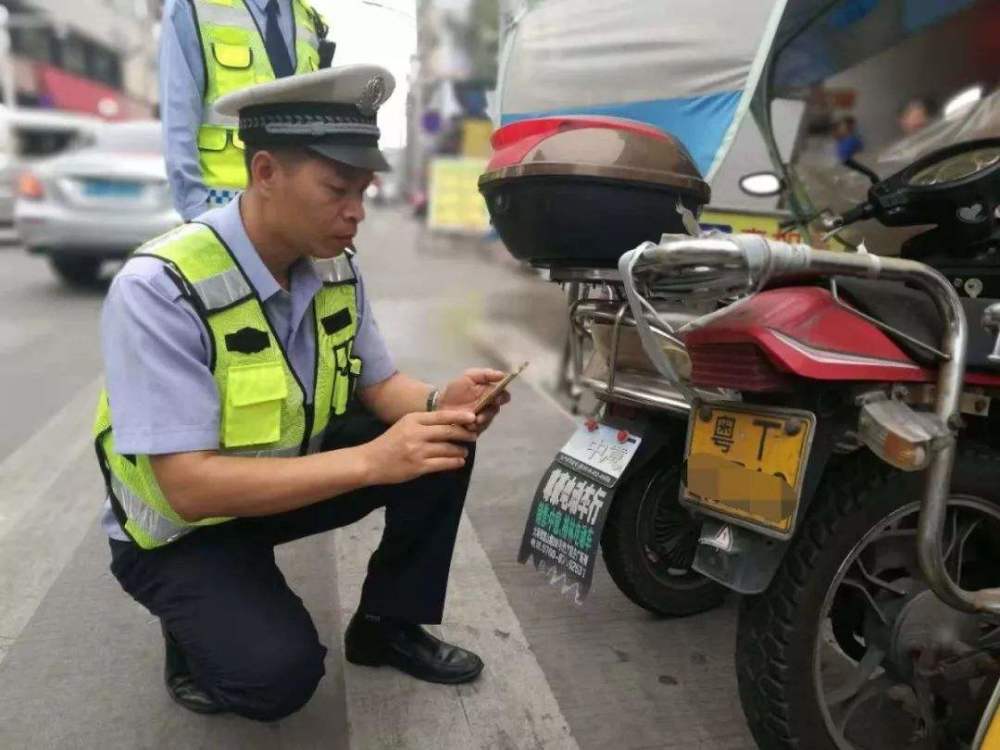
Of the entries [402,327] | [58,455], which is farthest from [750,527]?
[402,327]

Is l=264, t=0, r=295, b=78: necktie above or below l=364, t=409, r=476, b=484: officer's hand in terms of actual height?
above

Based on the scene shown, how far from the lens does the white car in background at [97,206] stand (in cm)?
701

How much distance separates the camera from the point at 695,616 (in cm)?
240

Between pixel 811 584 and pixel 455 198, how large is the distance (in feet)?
40.8

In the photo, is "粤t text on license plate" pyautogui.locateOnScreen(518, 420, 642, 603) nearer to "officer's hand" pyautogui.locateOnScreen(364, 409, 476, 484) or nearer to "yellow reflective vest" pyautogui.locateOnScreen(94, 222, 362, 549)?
"officer's hand" pyautogui.locateOnScreen(364, 409, 476, 484)

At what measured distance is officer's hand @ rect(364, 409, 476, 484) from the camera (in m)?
1.54

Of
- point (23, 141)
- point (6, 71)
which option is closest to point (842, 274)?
point (23, 141)

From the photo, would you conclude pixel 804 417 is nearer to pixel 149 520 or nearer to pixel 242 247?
pixel 242 247

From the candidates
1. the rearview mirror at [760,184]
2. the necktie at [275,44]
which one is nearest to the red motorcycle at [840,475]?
the rearview mirror at [760,184]

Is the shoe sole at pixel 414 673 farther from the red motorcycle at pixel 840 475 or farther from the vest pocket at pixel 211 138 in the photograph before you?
the vest pocket at pixel 211 138

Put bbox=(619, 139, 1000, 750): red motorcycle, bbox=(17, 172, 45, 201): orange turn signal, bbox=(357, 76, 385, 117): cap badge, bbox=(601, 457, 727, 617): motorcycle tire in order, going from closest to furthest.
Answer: bbox=(619, 139, 1000, 750): red motorcycle < bbox=(357, 76, 385, 117): cap badge < bbox=(601, 457, 727, 617): motorcycle tire < bbox=(17, 172, 45, 201): orange turn signal

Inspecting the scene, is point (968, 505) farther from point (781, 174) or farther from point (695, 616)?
point (781, 174)

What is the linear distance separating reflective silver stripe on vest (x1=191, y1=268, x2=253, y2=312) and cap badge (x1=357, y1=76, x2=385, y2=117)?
396 mm

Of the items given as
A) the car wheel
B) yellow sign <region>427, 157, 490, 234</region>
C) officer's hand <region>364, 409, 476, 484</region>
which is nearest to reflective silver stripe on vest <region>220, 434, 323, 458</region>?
officer's hand <region>364, 409, 476, 484</region>
